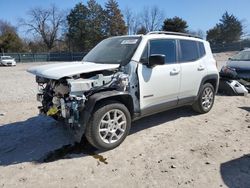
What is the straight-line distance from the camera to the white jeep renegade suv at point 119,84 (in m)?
4.43

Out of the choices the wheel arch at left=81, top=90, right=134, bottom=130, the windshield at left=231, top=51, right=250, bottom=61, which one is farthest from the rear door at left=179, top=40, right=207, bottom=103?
the windshield at left=231, top=51, right=250, bottom=61

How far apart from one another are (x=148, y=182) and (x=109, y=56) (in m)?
2.56

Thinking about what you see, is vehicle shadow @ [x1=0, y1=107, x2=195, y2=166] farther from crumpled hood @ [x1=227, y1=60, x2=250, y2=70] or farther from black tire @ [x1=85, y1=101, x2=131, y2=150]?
crumpled hood @ [x1=227, y1=60, x2=250, y2=70]

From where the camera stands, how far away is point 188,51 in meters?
6.15

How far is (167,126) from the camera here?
5.94 meters

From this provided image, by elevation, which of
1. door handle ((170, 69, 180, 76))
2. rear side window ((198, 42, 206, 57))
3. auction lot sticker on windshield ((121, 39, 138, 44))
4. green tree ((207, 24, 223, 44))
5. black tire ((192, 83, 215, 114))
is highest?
green tree ((207, 24, 223, 44))

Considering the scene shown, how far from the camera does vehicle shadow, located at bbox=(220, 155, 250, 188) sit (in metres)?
3.64

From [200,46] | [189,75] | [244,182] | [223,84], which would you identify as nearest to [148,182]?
[244,182]

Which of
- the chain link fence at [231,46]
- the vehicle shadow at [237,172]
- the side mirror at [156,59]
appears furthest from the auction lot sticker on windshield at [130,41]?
the chain link fence at [231,46]

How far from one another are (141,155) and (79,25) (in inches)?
2200

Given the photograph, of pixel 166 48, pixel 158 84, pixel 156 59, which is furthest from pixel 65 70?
pixel 166 48

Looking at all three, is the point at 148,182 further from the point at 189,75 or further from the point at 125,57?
the point at 189,75

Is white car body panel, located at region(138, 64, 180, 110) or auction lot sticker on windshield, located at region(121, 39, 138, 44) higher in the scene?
auction lot sticker on windshield, located at region(121, 39, 138, 44)

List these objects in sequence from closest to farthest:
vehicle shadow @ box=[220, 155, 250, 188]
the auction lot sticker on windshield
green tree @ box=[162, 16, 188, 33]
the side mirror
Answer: vehicle shadow @ box=[220, 155, 250, 188], the side mirror, the auction lot sticker on windshield, green tree @ box=[162, 16, 188, 33]
